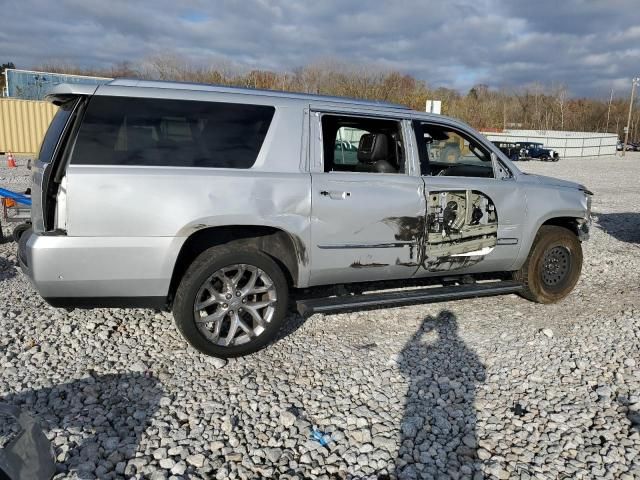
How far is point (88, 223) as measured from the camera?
3.42m

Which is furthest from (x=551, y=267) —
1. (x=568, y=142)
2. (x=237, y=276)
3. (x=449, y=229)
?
(x=568, y=142)

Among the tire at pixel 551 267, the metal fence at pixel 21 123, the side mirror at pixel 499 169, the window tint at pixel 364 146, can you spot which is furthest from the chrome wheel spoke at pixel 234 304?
the metal fence at pixel 21 123

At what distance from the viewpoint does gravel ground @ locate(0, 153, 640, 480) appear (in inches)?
113

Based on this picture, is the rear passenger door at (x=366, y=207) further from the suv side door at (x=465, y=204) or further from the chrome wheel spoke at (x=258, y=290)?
the chrome wheel spoke at (x=258, y=290)

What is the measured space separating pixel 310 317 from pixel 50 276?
240 centimetres

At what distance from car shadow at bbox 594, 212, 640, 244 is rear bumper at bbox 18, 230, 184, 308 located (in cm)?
851

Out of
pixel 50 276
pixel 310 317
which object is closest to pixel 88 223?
pixel 50 276

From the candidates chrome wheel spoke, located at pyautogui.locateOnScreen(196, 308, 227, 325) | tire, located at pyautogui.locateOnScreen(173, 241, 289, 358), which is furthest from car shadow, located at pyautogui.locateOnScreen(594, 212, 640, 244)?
chrome wheel spoke, located at pyautogui.locateOnScreen(196, 308, 227, 325)

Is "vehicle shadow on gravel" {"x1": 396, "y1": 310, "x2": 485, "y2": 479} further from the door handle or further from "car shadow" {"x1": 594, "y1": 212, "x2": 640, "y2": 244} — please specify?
"car shadow" {"x1": 594, "y1": 212, "x2": 640, "y2": 244}

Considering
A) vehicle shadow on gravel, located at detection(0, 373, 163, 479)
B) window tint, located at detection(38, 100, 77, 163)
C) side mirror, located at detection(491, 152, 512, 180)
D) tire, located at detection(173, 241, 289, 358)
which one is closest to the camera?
vehicle shadow on gravel, located at detection(0, 373, 163, 479)

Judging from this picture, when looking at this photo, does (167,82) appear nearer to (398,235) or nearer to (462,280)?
(398,235)

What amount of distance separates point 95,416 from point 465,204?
11.4 ft

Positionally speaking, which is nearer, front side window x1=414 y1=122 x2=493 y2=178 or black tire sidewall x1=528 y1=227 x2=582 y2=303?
front side window x1=414 y1=122 x2=493 y2=178

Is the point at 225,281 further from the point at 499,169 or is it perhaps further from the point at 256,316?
the point at 499,169
